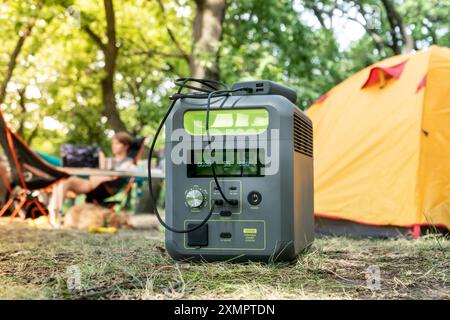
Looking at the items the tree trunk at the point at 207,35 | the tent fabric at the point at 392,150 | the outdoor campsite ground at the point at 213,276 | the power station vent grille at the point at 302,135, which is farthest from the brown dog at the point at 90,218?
the power station vent grille at the point at 302,135

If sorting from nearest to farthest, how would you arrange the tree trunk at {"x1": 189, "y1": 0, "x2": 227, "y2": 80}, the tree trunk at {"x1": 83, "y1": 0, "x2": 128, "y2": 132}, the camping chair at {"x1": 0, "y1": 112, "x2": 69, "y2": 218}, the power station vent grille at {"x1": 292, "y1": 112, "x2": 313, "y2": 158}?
the power station vent grille at {"x1": 292, "y1": 112, "x2": 313, "y2": 158}, the camping chair at {"x1": 0, "y1": 112, "x2": 69, "y2": 218}, the tree trunk at {"x1": 189, "y1": 0, "x2": 227, "y2": 80}, the tree trunk at {"x1": 83, "y1": 0, "x2": 128, "y2": 132}

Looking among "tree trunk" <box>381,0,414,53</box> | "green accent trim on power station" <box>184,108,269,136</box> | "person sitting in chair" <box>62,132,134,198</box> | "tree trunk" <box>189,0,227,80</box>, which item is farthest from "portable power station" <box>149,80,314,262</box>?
"tree trunk" <box>381,0,414,53</box>

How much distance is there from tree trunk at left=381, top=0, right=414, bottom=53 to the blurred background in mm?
17

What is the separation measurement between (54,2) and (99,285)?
6043 millimetres

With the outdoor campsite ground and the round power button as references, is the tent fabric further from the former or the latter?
the round power button

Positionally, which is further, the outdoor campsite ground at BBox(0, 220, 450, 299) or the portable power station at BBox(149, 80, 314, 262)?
the portable power station at BBox(149, 80, 314, 262)

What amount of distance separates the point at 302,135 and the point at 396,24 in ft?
22.5

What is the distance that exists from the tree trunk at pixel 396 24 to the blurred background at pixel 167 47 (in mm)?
17

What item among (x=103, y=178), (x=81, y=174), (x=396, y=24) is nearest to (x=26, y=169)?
(x=81, y=174)

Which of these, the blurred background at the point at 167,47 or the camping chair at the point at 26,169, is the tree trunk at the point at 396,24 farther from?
the camping chair at the point at 26,169

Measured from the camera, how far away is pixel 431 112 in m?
3.79

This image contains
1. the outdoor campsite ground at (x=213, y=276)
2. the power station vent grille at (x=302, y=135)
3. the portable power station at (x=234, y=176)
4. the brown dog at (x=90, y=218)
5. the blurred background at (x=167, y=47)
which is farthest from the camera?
the blurred background at (x=167, y=47)

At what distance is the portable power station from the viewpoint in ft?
6.44

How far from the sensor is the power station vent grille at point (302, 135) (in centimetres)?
207
